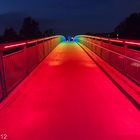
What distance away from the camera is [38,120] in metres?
6.50

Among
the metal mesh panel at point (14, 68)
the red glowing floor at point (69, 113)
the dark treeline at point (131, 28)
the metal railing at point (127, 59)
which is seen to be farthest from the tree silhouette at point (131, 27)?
the red glowing floor at point (69, 113)

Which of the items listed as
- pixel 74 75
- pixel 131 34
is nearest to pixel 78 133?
pixel 74 75

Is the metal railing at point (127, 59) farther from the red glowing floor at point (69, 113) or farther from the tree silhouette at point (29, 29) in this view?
the tree silhouette at point (29, 29)

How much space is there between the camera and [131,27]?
130m

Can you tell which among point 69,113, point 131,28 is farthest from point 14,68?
point 131,28

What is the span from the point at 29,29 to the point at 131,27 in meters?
39.6

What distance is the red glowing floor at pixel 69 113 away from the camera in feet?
18.7

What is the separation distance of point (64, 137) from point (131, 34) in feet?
416

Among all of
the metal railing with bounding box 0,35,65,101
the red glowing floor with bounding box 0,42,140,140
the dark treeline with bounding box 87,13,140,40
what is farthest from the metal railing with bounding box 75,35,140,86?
the dark treeline with bounding box 87,13,140,40

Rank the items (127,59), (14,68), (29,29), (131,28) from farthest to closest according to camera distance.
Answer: (29,29) < (131,28) < (127,59) < (14,68)

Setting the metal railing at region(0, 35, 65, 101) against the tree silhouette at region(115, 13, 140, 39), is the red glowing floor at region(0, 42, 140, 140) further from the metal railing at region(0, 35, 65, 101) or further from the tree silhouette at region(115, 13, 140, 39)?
the tree silhouette at region(115, 13, 140, 39)

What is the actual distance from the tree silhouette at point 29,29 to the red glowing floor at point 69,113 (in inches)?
5192

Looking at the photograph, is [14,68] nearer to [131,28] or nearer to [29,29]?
[131,28]

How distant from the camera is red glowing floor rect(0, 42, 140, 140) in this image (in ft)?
18.7
